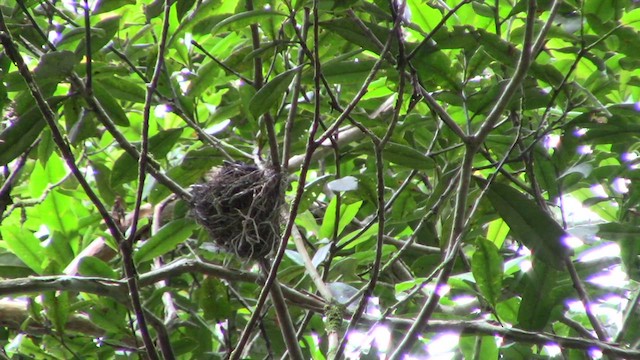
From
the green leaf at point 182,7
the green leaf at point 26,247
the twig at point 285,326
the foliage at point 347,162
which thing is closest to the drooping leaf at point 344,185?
the foliage at point 347,162

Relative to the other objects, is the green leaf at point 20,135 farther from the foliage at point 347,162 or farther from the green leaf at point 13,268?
the green leaf at point 13,268

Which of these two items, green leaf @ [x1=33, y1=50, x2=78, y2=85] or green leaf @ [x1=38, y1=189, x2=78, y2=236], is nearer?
green leaf @ [x1=33, y1=50, x2=78, y2=85]

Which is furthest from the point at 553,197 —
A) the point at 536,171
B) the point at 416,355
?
the point at 416,355

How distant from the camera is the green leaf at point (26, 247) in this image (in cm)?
159

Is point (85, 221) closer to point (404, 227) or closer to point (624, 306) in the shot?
point (404, 227)

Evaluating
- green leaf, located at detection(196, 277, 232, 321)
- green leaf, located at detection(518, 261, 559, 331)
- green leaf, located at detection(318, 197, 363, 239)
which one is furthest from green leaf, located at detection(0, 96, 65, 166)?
green leaf, located at detection(518, 261, 559, 331)

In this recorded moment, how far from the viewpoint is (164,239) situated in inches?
61.1

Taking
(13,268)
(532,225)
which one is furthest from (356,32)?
(13,268)

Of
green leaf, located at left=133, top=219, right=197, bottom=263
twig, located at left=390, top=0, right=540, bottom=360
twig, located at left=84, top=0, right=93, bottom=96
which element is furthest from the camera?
green leaf, located at left=133, top=219, right=197, bottom=263

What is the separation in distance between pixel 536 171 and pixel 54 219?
101 cm

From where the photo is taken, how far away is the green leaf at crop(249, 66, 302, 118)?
1.36 meters

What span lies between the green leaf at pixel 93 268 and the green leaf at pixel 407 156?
1.94 ft

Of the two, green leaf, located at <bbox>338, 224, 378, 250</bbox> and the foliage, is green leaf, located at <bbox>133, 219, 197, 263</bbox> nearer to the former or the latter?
the foliage

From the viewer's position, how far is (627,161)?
5.33 feet
